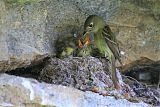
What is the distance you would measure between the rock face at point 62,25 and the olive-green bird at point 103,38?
70 millimetres

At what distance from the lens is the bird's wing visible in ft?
11.0

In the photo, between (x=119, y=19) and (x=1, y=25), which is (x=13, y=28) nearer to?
(x=1, y=25)

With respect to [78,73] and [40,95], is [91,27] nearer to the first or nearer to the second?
[78,73]

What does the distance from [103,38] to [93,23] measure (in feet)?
0.91

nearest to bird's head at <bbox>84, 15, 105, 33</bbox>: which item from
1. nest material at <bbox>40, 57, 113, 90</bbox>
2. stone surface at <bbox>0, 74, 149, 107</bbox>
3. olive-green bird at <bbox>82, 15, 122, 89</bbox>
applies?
olive-green bird at <bbox>82, 15, 122, 89</bbox>

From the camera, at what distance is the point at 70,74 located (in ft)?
10.7

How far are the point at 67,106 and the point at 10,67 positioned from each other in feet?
1.24

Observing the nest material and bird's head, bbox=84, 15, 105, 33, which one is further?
bird's head, bbox=84, 15, 105, 33

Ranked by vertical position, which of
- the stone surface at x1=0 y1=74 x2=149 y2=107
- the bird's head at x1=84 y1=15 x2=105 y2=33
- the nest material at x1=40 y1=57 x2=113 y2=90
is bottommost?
the nest material at x1=40 y1=57 x2=113 y2=90

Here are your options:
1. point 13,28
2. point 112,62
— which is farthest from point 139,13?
point 13,28

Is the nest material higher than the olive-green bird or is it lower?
lower

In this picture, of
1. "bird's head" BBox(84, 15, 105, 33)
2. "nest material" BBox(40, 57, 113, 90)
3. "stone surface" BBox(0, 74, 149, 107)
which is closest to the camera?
"stone surface" BBox(0, 74, 149, 107)

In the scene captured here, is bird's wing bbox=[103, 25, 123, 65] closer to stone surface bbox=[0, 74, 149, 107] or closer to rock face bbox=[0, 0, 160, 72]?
rock face bbox=[0, 0, 160, 72]

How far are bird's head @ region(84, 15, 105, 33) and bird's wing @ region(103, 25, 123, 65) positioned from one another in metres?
0.04
